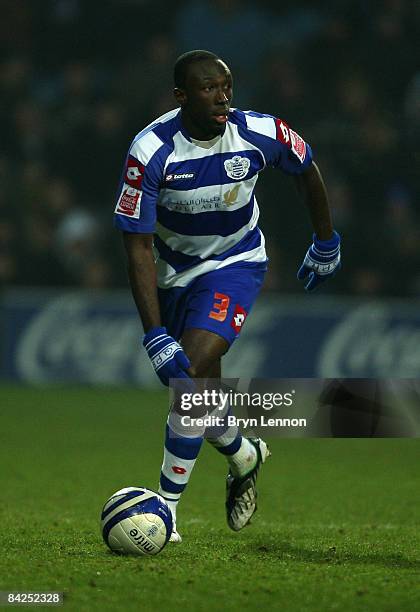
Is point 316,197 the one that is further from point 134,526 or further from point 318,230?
point 134,526

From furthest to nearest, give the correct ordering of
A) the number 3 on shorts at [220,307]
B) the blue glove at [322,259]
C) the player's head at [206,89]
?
the blue glove at [322,259], the number 3 on shorts at [220,307], the player's head at [206,89]

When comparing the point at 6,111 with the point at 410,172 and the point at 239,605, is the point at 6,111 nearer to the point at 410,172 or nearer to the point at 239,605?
the point at 410,172

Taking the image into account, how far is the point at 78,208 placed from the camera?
13.4m

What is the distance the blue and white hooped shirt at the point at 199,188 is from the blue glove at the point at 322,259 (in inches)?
9.8

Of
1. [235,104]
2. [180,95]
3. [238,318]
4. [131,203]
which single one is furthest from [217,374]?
[235,104]

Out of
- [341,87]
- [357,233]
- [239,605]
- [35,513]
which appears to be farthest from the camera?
[341,87]

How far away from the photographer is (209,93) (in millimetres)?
4980

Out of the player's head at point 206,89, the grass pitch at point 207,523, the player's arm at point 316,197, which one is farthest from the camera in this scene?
the player's arm at point 316,197

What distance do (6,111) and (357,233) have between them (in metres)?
4.61

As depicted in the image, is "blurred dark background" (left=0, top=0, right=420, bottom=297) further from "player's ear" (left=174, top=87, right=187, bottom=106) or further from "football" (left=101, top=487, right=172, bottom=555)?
"football" (left=101, top=487, right=172, bottom=555)

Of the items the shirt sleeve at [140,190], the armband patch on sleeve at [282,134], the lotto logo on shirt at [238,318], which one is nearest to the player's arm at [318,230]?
the armband patch on sleeve at [282,134]

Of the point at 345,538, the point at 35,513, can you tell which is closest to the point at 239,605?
the point at 345,538

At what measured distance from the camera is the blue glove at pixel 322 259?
5532 mm

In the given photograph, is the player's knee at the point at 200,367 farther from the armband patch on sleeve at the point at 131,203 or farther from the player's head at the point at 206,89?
the player's head at the point at 206,89
